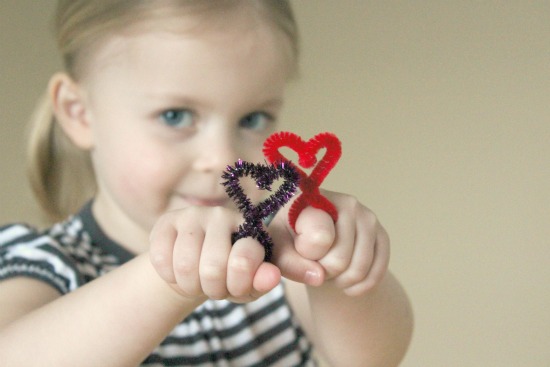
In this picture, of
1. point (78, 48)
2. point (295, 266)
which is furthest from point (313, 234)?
point (78, 48)

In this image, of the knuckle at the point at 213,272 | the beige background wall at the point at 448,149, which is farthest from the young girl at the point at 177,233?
the beige background wall at the point at 448,149

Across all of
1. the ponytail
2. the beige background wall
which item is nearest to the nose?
the ponytail

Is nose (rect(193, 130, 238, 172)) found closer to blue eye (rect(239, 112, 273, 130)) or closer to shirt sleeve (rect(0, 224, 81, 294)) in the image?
blue eye (rect(239, 112, 273, 130))

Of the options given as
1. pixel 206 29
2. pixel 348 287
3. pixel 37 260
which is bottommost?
pixel 348 287

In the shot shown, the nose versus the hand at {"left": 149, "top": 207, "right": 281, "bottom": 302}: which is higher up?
the nose

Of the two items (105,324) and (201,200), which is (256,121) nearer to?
(201,200)

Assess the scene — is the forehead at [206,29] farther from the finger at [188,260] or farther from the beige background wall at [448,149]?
the beige background wall at [448,149]

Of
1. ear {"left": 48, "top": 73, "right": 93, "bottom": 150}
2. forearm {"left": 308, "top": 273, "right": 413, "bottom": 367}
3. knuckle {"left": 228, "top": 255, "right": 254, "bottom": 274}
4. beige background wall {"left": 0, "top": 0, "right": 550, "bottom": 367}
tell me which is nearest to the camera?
knuckle {"left": 228, "top": 255, "right": 254, "bottom": 274}
